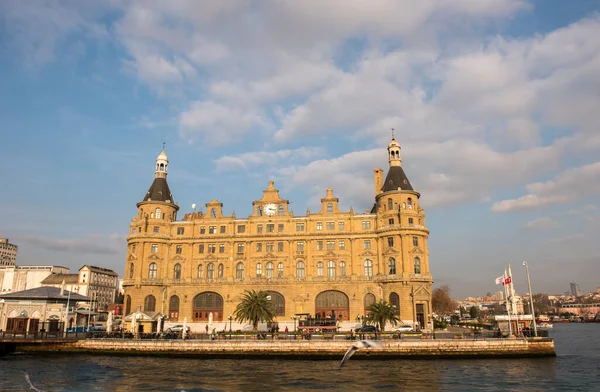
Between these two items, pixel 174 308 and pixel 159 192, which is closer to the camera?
pixel 174 308

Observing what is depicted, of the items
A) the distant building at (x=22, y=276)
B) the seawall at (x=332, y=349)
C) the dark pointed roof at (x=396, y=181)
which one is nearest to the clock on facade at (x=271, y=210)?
the dark pointed roof at (x=396, y=181)

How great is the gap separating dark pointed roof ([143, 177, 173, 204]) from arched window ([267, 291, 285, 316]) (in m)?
28.3

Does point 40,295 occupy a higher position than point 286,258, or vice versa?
point 286,258

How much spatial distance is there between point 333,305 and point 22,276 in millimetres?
120686

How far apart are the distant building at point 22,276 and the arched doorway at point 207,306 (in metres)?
91.7

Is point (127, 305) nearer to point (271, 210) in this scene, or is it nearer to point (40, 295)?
point (40, 295)

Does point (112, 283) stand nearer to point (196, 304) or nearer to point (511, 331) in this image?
point (196, 304)

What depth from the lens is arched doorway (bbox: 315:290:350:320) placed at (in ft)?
264

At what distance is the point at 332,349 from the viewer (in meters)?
54.3

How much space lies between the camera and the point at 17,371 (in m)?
46.4

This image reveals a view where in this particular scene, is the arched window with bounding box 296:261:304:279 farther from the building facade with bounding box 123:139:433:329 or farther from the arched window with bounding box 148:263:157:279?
the arched window with bounding box 148:263:157:279

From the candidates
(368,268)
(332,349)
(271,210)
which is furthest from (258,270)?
(332,349)

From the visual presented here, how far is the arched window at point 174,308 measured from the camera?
85812 mm

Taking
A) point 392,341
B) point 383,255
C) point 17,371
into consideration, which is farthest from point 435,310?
point 17,371
